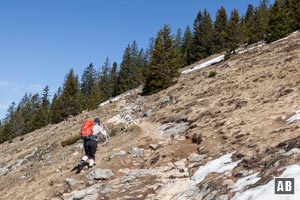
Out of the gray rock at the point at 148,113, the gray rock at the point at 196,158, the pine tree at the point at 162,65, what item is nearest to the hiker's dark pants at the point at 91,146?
the gray rock at the point at 196,158

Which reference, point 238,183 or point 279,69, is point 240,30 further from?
point 238,183

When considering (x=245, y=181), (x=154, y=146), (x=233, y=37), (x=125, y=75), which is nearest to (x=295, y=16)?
(x=233, y=37)

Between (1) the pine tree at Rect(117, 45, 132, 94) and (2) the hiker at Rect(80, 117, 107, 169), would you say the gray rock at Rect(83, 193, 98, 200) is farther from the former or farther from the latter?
(1) the pine tree at Rect(117, 45, 132, 94)

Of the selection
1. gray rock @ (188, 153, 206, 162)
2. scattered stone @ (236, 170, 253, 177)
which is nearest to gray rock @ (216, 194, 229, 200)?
scattered stone @ (236, 170, 253, 177)

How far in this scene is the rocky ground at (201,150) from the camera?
1055 cm

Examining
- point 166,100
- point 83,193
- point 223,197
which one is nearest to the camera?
point 223,197

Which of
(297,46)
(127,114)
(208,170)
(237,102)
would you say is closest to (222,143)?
(208,170)

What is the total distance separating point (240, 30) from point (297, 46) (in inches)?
648

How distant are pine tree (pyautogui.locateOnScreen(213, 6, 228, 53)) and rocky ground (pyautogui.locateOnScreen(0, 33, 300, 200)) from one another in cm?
4797

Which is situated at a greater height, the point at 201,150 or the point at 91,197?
the point at 201,150

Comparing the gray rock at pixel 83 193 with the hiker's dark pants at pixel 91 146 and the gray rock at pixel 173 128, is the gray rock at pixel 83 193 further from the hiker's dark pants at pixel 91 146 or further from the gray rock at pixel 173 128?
the gray rock at pixel 173 128

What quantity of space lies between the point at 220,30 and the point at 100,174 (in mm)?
71633

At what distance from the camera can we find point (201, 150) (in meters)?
14.6

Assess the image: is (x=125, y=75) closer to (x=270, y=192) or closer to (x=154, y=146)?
(x=154, y=146)
